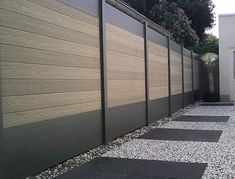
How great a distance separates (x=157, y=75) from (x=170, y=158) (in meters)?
5.69

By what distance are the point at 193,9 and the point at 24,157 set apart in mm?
24091

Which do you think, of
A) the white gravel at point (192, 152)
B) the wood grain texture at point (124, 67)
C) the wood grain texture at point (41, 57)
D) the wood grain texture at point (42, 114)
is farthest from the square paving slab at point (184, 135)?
the wood grain texture at point (41, 57)

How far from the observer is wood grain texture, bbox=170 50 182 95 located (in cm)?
1473

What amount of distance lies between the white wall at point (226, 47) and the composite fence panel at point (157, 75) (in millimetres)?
8051

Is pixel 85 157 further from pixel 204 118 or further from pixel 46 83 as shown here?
pixel 204 118

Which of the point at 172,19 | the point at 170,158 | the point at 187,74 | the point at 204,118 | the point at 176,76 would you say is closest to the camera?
the point at 170,158

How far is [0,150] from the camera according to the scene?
462cm

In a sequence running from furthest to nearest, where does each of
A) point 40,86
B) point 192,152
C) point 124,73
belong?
1. point 124,73
2. point 192,152
3. point 40,86

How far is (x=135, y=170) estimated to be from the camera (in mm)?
5914

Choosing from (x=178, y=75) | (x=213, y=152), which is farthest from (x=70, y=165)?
(x=178, y=75)

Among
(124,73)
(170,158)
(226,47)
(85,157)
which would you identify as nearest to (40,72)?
(85,157)

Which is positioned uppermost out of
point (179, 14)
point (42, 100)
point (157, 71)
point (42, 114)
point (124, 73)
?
point (179, 14)

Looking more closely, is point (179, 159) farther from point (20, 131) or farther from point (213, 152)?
point (20, 131)

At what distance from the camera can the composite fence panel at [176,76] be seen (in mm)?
14664
